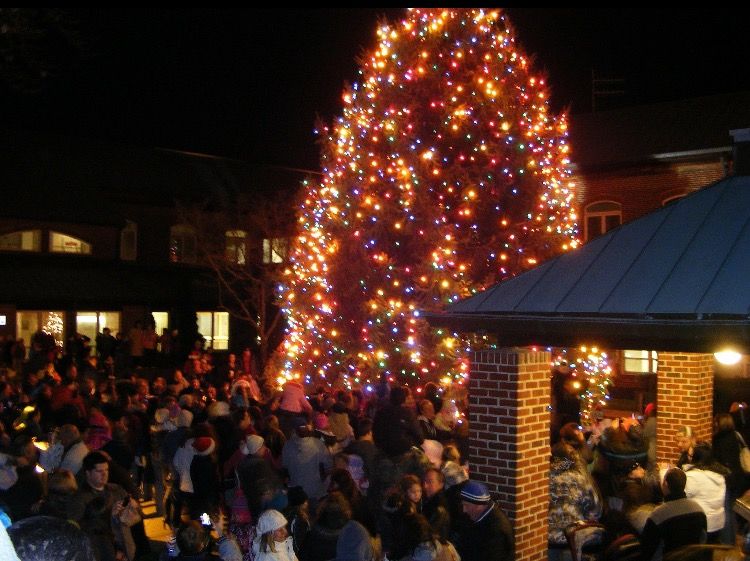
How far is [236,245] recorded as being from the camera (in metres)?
31.1

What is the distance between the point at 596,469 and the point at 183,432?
5.27m

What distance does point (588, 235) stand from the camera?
81.5ft

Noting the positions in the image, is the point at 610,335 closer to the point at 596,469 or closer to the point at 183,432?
the point at 596,469

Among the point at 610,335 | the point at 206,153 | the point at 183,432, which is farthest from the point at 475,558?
the point at 206,153

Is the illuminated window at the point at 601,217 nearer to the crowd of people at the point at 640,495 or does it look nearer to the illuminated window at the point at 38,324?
the crowd of people at the point at 640,495

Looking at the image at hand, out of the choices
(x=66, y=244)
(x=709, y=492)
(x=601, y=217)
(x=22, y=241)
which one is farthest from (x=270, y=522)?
(x=66, y=244)

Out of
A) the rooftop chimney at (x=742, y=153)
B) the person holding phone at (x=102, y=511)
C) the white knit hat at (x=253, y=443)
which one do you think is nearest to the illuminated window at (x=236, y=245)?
the white knit hat at (x=253, y=443)

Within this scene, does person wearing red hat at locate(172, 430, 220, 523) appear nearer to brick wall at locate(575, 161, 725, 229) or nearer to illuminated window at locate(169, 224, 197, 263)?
brick wall at locate(575, 161, 725, 229)

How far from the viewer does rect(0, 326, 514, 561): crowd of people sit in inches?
242

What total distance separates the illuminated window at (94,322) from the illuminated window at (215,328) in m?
4.33

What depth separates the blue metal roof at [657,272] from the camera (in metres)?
6.44

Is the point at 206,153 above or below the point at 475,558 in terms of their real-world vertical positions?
above

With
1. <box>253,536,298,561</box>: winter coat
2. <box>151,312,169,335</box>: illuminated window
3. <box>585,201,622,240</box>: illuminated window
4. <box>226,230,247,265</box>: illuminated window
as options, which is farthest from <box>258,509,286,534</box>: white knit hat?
<box>151,312,169,335</box>: illuminated window

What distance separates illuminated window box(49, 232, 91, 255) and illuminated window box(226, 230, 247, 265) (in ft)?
18.2
